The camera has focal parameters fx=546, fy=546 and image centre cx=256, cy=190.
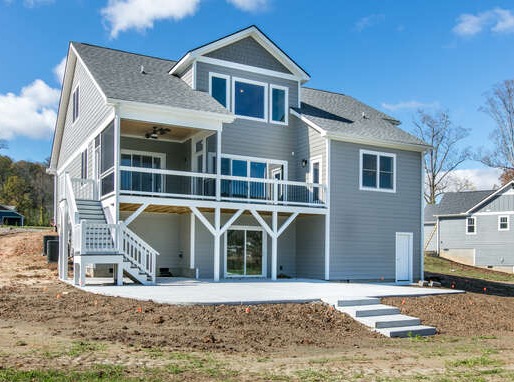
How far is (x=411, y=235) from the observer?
2130 centimetres

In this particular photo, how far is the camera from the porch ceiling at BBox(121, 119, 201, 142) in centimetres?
1773

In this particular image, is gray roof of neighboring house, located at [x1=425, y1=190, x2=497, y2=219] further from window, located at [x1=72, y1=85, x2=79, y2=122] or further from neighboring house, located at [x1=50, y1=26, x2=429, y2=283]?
window, located at [x1=72, y1=85, x2=79, y2=122]

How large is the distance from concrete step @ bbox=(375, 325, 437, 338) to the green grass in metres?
19.7

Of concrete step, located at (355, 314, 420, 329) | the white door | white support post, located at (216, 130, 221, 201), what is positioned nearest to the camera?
concrete step, located at (355, 314, 420, 329)

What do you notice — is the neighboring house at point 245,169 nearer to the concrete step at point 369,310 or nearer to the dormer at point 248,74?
the dormer at point 248,74

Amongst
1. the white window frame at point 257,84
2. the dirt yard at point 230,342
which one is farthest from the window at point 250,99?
the dirt yard at point 230,342

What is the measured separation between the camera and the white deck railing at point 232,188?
18.3 metres

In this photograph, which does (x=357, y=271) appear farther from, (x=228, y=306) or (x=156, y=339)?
(x=156, y=339)

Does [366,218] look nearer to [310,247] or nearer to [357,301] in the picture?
[310,247]

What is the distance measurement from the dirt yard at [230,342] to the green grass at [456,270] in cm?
1695

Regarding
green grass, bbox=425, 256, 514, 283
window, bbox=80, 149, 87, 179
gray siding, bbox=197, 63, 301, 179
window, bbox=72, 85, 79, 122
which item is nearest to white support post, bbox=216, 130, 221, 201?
gray siding, bbox=197, 63, 301, 179

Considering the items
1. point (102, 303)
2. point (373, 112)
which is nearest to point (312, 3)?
point (373, 112)

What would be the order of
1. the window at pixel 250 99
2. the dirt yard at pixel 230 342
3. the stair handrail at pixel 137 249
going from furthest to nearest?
1. the window at pixel 250 99
2. the stair handrail at pixel 137 249
3. the dirt yard at pixel 230 342

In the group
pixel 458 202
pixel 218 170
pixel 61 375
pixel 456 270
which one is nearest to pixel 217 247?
pixel 218 170
